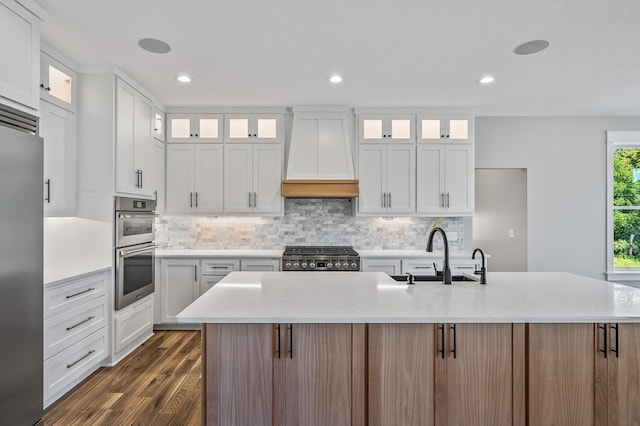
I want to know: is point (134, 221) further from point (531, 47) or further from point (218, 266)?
point (531, 47)

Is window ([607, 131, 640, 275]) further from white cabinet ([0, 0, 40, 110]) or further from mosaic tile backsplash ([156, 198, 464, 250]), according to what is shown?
white cabinet ([0, 0, 40, 110])

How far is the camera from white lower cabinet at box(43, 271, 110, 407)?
2418mm

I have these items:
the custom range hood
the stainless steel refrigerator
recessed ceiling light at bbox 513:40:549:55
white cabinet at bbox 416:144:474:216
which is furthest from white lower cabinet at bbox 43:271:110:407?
recessed ceiling light at bbox 513:40:549:55

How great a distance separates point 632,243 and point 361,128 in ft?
13.2

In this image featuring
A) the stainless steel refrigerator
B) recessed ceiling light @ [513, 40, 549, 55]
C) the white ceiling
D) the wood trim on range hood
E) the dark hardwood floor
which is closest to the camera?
the stainless steel refrigerator

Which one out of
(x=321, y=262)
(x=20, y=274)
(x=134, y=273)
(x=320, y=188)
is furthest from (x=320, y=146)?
(x=20, y=274)

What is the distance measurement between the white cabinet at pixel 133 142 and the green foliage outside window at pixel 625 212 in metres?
5.94

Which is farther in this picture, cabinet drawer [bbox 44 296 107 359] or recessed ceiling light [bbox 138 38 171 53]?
recessed ceiling light [bbox 138 38 171 53]

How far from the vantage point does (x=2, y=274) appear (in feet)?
5.56

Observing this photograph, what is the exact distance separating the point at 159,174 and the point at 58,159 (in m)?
1.30

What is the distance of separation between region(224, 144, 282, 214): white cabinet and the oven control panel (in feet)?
2.39

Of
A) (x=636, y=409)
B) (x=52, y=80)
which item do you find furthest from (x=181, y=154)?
(x=636, y=409)

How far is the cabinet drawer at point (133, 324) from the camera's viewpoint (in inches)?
126

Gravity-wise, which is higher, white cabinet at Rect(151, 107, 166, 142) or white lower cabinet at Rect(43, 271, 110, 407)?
white cabinet at Rect(151, 107, 166, 142)
